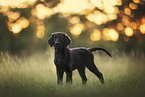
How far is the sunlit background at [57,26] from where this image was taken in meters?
14.3

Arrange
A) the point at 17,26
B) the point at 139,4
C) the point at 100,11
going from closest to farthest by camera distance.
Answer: the point at 139,4 → the point at 100,11 → the point at 17,26

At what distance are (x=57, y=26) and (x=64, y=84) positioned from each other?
1341 centimetres

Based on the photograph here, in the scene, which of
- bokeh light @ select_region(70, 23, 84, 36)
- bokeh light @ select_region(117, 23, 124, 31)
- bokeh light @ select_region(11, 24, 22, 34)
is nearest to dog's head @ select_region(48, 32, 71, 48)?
bokeh light @ select_region(117, 23, 124, 31)

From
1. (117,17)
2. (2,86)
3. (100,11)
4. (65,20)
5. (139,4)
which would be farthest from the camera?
(65,20)

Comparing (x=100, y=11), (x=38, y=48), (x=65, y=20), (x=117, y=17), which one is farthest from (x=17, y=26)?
(x=117, y=17)

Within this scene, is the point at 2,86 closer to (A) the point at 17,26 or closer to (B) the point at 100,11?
(B) the point at 100,11

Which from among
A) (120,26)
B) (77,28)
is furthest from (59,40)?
(77,28)

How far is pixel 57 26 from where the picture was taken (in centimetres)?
1883

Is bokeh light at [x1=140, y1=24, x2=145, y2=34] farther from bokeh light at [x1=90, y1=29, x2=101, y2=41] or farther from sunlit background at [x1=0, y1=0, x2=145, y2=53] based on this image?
bokeh light at [x1=90, y1=29, x2=101, y2=41]

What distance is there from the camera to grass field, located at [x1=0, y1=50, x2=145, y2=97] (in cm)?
523

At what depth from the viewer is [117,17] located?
13539mm

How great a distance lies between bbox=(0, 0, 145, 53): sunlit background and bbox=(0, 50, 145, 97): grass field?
359cm

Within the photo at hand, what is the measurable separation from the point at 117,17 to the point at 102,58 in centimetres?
360

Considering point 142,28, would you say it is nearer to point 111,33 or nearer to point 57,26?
point 111,33
